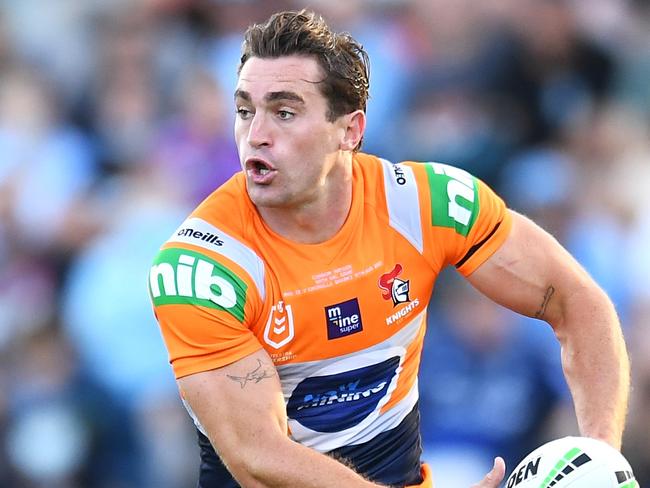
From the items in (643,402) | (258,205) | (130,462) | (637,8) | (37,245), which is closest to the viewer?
(258,205)

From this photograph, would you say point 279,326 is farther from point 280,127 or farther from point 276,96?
point 276,96

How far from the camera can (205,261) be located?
4.69 meters

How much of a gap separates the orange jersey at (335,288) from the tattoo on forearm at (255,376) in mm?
65

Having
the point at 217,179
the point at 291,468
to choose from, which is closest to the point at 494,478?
the point at 291,468

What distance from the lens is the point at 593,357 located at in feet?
16.9

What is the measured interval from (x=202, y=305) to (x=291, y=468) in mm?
633

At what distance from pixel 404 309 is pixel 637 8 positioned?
5291mm

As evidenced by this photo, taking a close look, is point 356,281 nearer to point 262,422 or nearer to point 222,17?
point 262,422

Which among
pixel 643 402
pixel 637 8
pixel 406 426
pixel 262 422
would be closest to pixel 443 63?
pixel 637 8

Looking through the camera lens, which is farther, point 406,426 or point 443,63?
point 443,63

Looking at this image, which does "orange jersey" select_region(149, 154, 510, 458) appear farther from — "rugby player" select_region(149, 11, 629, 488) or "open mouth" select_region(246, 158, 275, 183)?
"open mouth" select_region(246, 158, 275, 183)

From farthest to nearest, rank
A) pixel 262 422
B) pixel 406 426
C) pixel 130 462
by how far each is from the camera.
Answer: pixel 130 462
pixel 406 426
pixel 262 422

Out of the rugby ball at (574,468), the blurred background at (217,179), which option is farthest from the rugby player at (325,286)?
the blurred background at (217,179)

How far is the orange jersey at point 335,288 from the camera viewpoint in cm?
464
